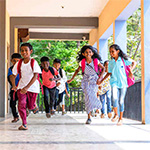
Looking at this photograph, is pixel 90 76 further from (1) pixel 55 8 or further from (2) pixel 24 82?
(1) pixel 55 8

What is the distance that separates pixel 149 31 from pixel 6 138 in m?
3.91

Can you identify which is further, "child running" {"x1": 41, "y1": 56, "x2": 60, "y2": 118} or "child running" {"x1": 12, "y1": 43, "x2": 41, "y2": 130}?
"child running" {"x1": 41, "y1": 56, "x2": 60, "y2": 118}

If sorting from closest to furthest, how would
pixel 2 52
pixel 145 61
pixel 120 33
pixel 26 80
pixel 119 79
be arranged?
pixel 26 80 → pixel 119 79 → pixel 145 61 → pixel 2 52 → pixel 120 33

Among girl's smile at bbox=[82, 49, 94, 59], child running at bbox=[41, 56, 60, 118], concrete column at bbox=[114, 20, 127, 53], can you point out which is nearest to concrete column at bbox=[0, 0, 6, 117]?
child running at bbox=[41, 56, 60, 118]

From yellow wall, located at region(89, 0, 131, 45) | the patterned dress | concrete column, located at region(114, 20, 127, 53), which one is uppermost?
yellow wall, located at region(89, 0, 131, 45)

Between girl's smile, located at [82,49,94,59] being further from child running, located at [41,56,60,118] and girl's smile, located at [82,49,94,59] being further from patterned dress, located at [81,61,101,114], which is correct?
child running, located at [41,56,60,118]

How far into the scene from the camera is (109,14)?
11.4 m

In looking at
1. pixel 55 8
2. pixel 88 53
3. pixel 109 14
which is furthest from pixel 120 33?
pixel 88 53

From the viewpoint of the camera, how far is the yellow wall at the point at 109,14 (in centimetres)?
979

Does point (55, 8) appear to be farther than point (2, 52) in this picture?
Yes

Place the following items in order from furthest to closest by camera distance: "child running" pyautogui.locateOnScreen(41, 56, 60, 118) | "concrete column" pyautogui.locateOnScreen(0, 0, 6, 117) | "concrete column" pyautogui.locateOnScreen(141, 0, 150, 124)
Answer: "concrete column" pyautogui.locateOnScreen(0, 0, 6, 117), "child running" pyautogui.locateOnScreen(41, 56, 60, 118), "concrete column" pyautogui.locateOnScreen(141, 0, 150, 124)

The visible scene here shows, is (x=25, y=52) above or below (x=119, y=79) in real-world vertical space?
above

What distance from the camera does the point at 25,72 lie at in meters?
5.86

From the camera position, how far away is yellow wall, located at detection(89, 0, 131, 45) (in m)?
9.79
